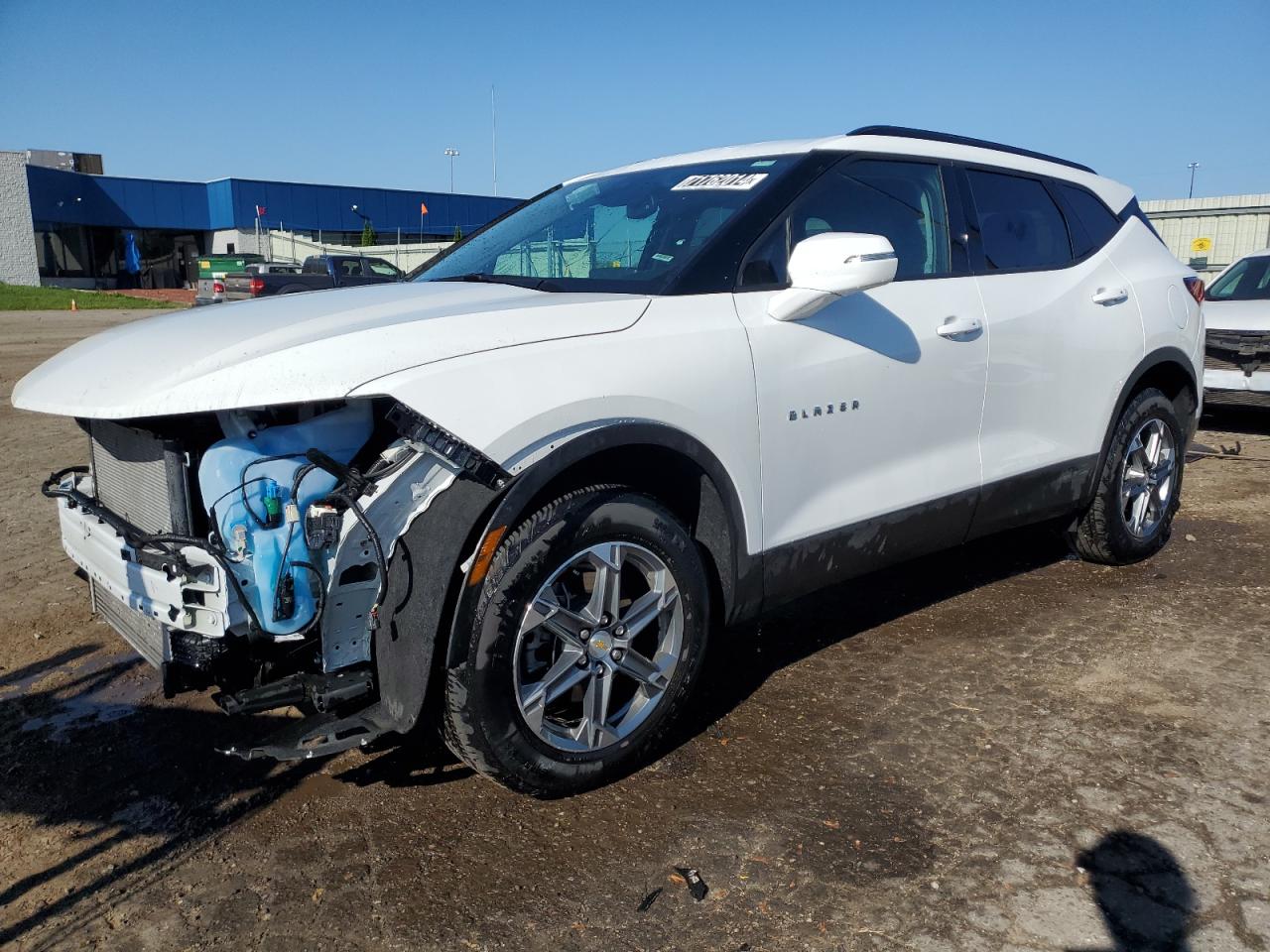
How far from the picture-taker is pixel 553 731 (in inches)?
110

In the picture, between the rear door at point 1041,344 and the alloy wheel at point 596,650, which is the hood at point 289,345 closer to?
the alloy wheel at point 596,650

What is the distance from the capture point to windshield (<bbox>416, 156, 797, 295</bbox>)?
3.24 metres

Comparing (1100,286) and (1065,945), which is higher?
(1100,286)

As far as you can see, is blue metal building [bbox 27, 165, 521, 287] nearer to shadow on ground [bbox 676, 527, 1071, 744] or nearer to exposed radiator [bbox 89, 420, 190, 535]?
shadow on ground [bbox 676, 527, 1071, 744]

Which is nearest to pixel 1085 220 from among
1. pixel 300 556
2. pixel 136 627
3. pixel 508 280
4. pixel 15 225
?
pixel 508 280

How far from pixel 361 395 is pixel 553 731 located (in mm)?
1089

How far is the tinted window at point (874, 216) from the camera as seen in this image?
127 inches

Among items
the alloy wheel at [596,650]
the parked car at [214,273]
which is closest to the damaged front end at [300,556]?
the alloy wheel at [596,650]

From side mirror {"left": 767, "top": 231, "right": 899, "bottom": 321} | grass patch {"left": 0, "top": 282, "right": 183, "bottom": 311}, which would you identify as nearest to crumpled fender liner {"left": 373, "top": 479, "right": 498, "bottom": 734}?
side mirror {"left": 767, "top": 231, "right": 899, "bottom": 321}

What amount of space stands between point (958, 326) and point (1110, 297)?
122 centimetres

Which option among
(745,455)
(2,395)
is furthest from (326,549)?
(2,395)

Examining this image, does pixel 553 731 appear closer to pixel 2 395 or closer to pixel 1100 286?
pixel 1100 286

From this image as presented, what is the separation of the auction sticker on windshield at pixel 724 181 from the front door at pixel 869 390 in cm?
18

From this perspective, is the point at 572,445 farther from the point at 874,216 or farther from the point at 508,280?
the point at 874,216
